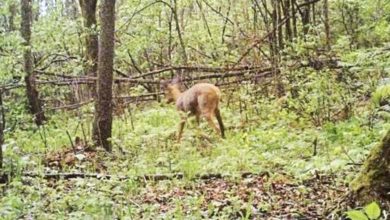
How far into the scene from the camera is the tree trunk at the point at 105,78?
10.1 m

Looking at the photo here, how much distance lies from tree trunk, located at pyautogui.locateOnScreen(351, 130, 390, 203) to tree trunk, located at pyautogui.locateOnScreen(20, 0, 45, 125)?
32.7 feet

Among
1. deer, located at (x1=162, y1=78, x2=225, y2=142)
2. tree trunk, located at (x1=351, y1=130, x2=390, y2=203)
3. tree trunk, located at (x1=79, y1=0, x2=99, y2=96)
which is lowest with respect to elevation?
deer, located at (x1=162, y1=78, x2=225, y2=142)

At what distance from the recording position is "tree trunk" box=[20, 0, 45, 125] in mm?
14453

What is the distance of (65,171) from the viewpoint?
895 centimetres

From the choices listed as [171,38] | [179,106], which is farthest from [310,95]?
[171,38]

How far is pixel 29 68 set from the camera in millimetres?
14562

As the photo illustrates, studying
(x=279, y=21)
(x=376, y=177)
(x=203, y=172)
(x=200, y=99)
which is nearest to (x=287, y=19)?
(x=279, y=21)

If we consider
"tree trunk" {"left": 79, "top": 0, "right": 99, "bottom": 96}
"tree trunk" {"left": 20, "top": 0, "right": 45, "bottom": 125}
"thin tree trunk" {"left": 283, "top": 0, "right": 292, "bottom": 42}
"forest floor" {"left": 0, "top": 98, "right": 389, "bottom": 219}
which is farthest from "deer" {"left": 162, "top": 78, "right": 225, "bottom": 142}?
"tree trunk" {"left": 20, "top": 0, "right": 45, "bottom": 125}

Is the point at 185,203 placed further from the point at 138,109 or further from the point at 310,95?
the point at 138,109

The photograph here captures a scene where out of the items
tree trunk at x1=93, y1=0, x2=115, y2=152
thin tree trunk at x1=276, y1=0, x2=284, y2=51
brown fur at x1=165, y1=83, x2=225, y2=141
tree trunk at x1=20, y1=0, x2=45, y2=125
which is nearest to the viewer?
tree trunk at x1=93, y1=0, x2=115, y2=152

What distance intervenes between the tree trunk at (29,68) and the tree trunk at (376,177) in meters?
9.96

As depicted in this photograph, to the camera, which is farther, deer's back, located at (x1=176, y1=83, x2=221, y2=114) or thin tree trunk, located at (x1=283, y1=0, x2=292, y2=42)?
thin tree trunk, located at (x1=283, y1=0, x2=292, y2=42)

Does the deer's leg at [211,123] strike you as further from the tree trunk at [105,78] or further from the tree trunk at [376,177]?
the tree trunk at [376,177]

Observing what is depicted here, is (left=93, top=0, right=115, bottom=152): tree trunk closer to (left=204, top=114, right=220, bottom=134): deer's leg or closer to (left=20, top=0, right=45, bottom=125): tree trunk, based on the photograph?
(left=204, top=114, right=220, bottom=134): deer's leg
